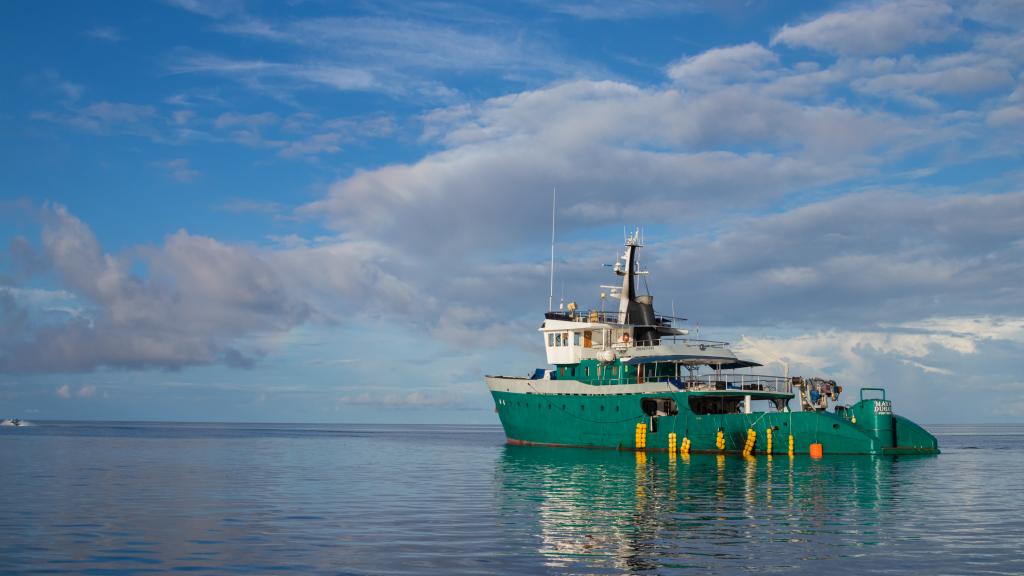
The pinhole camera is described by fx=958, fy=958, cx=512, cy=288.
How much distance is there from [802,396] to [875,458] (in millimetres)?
6001

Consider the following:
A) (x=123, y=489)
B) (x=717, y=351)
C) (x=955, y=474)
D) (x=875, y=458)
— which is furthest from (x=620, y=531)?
(x=717, y=351)

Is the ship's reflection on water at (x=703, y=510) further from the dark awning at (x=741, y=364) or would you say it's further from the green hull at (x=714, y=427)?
the dark awning at (x=741, y=364)

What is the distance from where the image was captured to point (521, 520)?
86.2 ft

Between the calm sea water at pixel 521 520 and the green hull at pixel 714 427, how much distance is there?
5.51 m

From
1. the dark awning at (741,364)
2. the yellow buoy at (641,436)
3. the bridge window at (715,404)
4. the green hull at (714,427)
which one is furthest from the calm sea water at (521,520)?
the dark awning at (741,364)

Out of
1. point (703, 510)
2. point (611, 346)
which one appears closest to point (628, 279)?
point (611, 346)

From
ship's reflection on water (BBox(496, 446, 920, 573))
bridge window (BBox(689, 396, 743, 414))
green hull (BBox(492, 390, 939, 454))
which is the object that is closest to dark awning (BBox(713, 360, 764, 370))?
bridge window (BBox(689, 396, 743, 414))

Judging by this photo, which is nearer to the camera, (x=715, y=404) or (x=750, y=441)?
(x=750, y=441)

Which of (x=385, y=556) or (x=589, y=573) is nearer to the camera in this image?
(x=589, y=573)

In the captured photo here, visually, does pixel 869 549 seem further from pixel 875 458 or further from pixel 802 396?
pixel 802 396

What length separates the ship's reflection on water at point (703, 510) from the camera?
19828 mm

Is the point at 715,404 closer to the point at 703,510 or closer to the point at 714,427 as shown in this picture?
the point at 714,427

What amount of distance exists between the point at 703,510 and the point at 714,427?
93.8 feet

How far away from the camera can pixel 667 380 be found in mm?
58406
